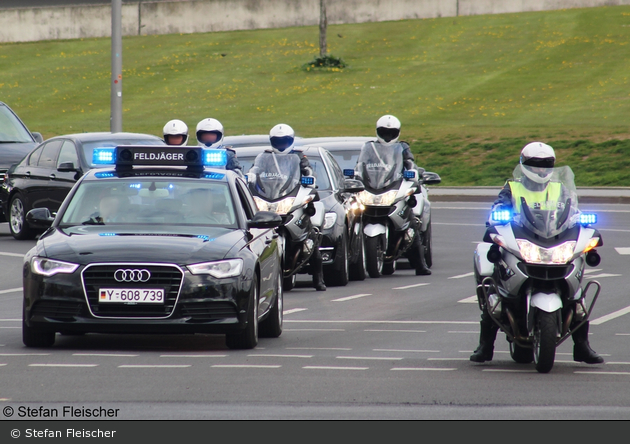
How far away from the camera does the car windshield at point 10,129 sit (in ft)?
84.7

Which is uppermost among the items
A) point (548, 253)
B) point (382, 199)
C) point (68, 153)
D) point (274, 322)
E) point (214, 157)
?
point (214, 157)

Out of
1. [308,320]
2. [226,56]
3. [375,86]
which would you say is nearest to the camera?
[308,320]

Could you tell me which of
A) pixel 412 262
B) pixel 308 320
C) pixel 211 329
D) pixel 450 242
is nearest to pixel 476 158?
pixel 450 242

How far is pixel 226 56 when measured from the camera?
69.6 m

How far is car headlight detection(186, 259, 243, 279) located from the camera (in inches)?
413

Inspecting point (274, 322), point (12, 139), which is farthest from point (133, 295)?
point (12, 139)

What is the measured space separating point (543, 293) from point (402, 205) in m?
8.64

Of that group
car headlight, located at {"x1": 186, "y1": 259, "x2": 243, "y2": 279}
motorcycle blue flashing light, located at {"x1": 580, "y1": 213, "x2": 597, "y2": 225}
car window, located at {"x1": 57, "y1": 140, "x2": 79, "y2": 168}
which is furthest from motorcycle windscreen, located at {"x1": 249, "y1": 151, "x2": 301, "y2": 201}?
car window, located at {"x1": 57, "y1": 140, "x2": 79, "y2": 168}

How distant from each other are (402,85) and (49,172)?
37638mm

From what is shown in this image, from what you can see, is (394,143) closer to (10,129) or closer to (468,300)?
(468,300)

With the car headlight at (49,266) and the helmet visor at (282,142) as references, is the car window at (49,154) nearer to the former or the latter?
the helmet visor at (282,142)

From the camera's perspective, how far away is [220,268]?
1057 centimetres

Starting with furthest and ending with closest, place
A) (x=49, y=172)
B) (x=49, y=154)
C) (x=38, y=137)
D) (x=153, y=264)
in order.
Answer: (x=38, y=137) → (x=49, y=154) → (x=49, y=172) → (x=153, y=264)

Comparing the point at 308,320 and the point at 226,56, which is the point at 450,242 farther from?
the point at 226,56
